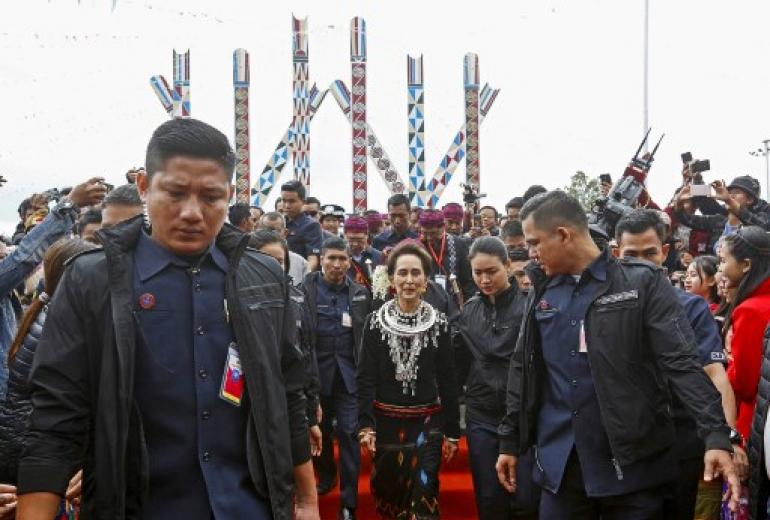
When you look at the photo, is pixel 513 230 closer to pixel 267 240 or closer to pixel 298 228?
pixel 298 228

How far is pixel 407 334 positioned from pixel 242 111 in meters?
10.1

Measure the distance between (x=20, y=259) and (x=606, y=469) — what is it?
250 centimetres

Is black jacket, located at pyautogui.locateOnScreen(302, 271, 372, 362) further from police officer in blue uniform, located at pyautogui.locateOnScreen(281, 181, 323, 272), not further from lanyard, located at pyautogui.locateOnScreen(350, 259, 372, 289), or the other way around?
police officer in blue uniform, located at pyautogui.locateOnScreen(281, 181, 323, 272)

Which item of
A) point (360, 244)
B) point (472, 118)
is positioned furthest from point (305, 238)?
point (472, 118)

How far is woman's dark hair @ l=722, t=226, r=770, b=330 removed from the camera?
4137 mm

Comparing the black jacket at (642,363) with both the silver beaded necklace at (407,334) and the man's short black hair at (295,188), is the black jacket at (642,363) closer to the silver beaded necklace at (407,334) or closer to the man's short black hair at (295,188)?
the silver beaded necklace at (407,334)

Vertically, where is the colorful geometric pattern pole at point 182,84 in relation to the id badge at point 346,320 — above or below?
above

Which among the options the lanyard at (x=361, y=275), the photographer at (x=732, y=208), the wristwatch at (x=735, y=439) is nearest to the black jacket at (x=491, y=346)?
the wristwatch at (x=735, y=439)

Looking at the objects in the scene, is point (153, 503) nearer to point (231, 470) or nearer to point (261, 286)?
point (231, 470)

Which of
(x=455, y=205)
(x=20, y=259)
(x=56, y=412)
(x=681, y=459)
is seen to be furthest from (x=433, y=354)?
(x=455, y=205)

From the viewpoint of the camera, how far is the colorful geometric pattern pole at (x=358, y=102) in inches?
568

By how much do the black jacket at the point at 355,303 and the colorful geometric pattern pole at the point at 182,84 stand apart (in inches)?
344

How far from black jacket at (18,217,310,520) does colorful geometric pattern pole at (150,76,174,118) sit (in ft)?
41.1

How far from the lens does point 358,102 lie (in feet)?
47.5
